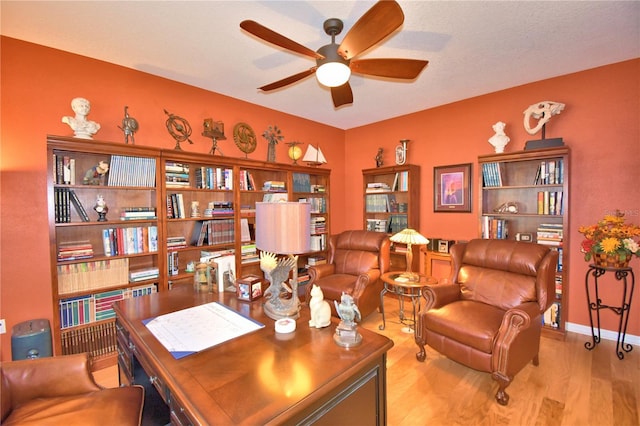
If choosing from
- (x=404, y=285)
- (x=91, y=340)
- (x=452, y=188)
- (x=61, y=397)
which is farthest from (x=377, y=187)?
(x=61, y=397)

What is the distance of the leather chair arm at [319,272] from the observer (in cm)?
339

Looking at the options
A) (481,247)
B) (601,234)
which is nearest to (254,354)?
(481,247)

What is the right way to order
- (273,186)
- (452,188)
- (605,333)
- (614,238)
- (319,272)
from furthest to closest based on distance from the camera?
1. (452,188)
2. (273,186)
3. (319,272)
4. (605,333)
5. (614,238)

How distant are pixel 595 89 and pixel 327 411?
3780 mm

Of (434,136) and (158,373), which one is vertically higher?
(434,136)

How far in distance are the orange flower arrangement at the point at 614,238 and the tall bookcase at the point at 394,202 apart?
1777 millimetres

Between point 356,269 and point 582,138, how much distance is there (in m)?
2.71

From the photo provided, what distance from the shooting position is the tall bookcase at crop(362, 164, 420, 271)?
13.0ft

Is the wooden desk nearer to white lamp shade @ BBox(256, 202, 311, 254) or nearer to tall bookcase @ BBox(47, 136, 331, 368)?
white lamp shade @ BBox(256, 202, 311, 254)

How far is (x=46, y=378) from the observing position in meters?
1.30

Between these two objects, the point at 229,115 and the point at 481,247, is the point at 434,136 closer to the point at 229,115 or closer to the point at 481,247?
the point at 481,247

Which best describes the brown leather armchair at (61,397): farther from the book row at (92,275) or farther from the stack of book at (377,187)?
the stack of book at (377,187)

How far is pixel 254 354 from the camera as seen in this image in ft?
3.77

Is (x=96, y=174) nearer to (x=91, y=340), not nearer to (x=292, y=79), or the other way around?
(x=91, y=340)
